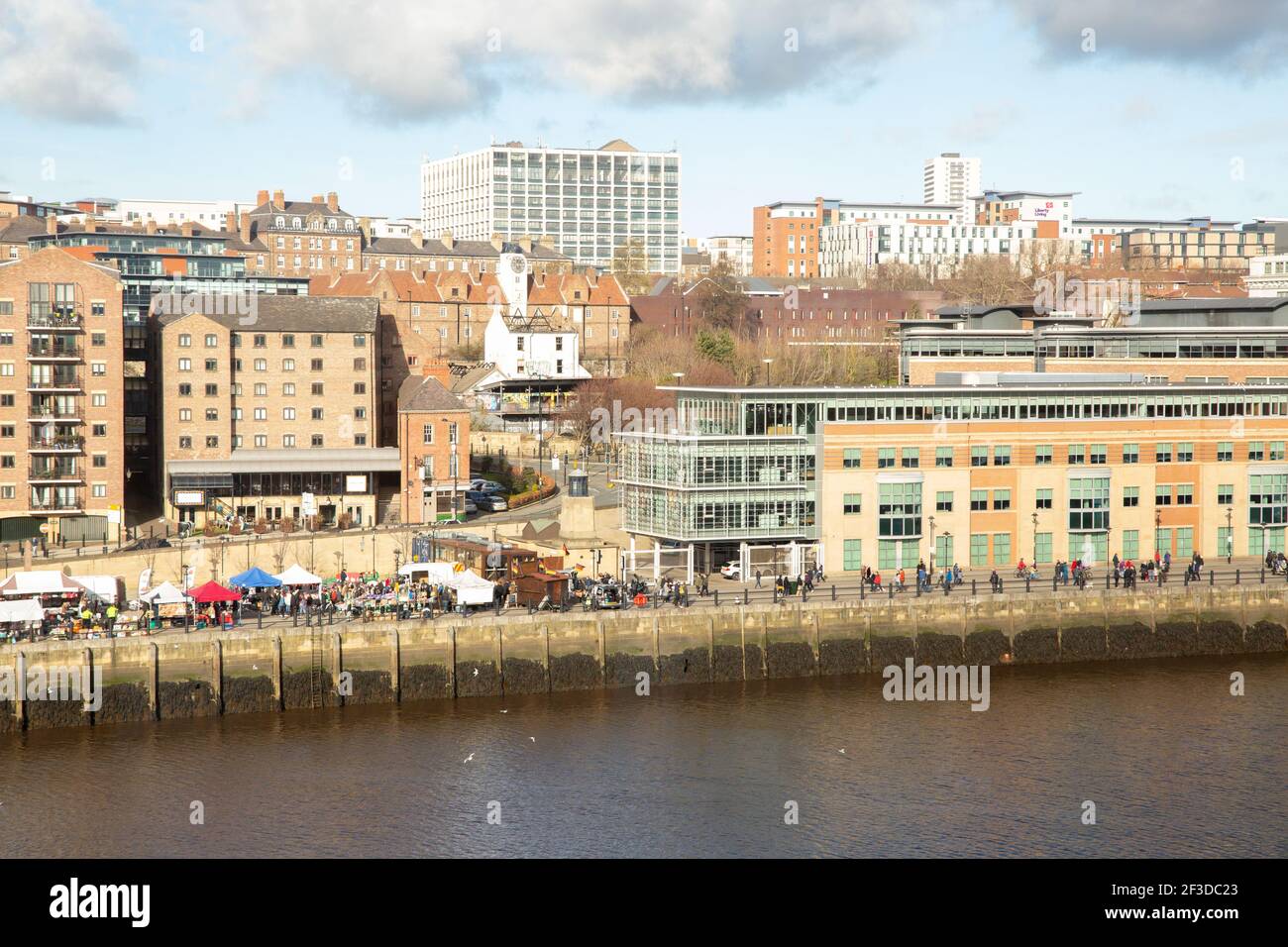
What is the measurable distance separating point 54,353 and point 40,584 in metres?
25.1

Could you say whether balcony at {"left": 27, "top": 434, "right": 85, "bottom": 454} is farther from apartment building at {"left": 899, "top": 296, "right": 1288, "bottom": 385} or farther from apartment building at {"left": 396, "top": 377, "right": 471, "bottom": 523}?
apartment building at {"left": 899, "top": 296, "right": 1288, "bottom": 385}

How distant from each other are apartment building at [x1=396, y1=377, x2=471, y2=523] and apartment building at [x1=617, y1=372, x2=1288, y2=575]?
14.6 meters

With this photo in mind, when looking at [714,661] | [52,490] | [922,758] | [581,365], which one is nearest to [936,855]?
A: [922,758]

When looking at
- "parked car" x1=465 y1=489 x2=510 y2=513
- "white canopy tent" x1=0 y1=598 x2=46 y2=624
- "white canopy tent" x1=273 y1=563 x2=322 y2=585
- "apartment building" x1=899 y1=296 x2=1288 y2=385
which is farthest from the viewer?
"apartment building" x1=899 y1=296 x2=1288 y2=385

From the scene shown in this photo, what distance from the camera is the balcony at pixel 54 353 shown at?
78125 millimetres

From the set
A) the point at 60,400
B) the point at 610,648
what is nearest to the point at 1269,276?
the point at 610,648

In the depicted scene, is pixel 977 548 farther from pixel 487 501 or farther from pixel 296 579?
pixel 296 579

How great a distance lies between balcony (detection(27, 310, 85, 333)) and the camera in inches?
3073

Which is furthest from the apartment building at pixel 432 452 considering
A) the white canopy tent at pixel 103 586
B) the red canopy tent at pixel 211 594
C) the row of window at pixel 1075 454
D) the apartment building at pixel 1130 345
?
the apartment building at pixel 1130 345

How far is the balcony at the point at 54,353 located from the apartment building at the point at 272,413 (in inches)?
186

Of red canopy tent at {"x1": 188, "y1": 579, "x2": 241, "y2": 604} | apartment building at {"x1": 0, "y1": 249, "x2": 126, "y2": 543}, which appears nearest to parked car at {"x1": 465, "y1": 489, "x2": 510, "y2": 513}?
apartment building at {"x1": 0, "y1": 249, "x2": 126, "y2": 543}

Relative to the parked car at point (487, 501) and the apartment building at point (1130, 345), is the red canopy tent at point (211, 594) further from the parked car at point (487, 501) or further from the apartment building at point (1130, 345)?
the apartment building at point (1130, 345)

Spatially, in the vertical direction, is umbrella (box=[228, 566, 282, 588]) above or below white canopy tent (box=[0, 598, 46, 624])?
above
